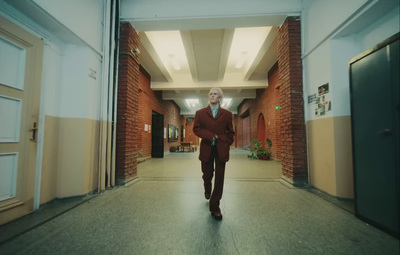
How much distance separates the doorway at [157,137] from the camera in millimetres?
8516

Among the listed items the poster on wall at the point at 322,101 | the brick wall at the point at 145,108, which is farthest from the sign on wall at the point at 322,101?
the brick wall at the point at 145,108

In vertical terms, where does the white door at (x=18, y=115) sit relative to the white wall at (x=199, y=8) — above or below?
below

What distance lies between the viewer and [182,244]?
4.98ft

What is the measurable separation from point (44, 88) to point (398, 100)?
4.09 m

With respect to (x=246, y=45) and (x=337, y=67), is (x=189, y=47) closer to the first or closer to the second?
(x=246, y=45)

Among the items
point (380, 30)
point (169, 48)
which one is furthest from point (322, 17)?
point (169, 48)

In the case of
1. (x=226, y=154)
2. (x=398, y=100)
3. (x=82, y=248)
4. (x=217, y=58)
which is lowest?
(x=82, y=248)

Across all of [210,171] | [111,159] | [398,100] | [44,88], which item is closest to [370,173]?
[398,100]

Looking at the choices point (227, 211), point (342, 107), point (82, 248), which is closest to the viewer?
point (82, 248)

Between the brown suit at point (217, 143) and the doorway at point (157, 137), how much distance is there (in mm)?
6554

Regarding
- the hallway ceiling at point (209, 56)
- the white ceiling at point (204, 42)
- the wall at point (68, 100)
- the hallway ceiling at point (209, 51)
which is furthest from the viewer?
the hallway ceiling at point (209, 56)

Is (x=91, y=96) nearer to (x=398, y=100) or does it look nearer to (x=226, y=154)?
(x=226, y=154)

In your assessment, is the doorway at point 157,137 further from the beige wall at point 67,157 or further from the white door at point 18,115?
the white door at point 18,115

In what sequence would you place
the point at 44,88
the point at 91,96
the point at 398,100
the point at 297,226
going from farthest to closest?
the point at 91,96, the point at 44,88, the point at 297,226, the point at 398,100
